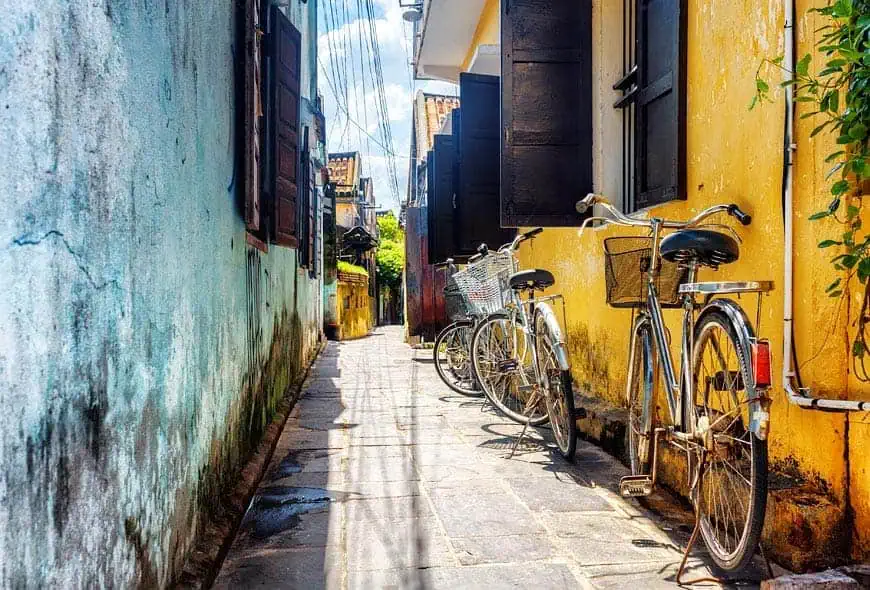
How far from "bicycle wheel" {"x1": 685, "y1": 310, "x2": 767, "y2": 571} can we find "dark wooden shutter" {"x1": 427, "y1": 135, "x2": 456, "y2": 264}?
6.45 metres

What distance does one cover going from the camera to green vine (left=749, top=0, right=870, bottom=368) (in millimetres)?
2035

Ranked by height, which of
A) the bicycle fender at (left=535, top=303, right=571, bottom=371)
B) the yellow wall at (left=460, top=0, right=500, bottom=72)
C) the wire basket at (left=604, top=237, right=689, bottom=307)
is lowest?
the bicycle fender at (left=535, top=303, right=571, bottom=371)

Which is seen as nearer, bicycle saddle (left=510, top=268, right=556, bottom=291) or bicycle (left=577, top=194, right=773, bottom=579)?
bicycle (left=577, top=194, right=773, bottom=579)

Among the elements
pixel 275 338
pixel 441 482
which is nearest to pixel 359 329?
pixel 275 338

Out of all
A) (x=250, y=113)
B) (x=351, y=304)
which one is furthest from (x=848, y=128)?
(x=351, y=304)

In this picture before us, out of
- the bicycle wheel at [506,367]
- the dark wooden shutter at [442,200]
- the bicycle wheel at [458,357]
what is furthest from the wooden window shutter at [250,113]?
the dark wooden shutter at [442,200]

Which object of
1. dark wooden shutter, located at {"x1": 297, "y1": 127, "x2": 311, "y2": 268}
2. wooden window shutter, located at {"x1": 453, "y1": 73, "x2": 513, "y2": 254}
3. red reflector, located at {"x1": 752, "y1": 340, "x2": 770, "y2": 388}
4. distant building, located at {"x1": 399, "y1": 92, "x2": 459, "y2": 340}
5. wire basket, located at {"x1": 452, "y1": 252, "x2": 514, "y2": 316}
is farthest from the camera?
distant building, located at {"x1": 399, "y1": 92, "x2": 459, "y2": 340}

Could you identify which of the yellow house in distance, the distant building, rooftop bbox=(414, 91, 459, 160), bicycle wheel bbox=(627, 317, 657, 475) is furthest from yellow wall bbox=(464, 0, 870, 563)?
rooftop bbox=(414, 91, 459, 160)

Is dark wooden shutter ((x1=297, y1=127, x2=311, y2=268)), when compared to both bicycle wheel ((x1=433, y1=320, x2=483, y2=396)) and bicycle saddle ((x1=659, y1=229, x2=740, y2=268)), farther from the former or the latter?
bicycle saddle ((x1=659, y1=229, x2=740, y2=268))

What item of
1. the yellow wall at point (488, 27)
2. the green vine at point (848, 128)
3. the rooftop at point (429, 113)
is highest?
the rooftop at point (429, 113)

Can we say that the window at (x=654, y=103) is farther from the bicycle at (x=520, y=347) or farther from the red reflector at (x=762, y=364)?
the red reflector at (x=762, y=364)

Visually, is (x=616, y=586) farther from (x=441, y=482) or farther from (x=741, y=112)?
(x=741, y=112)

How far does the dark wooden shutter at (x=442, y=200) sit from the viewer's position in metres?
9.09

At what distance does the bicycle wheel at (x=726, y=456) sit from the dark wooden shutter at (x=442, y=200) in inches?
254
